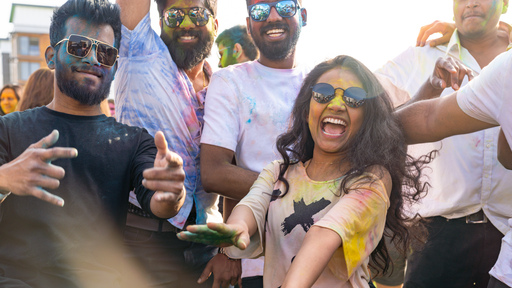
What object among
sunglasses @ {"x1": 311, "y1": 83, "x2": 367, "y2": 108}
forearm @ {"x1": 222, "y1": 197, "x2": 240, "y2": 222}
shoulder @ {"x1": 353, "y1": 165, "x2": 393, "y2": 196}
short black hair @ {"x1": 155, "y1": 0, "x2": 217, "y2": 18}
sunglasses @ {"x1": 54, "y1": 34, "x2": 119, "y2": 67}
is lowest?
forearm @ {"x1": 222, "y1": 197, "x2": 240, "y2": 222}

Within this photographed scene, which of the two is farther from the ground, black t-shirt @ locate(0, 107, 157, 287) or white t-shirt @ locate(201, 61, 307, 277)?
white t-shirt @ locate(201, 61, 307, 277)

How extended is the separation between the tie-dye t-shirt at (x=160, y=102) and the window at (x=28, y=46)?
121 feet

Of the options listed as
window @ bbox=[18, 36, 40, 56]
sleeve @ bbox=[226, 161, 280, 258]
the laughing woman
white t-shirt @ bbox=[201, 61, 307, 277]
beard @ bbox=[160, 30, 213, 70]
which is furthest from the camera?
window @ bbox=[18, 36, 40, 56]

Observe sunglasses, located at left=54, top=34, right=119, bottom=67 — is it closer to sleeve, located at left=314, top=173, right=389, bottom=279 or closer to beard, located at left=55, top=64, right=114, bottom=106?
beard, located at left=55, top=64, right=114, bottom=106

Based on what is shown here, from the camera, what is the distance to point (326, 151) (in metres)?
2.76

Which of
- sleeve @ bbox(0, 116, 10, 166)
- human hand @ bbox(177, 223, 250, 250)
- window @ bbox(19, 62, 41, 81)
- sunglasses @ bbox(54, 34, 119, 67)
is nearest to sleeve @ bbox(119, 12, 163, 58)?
sunglasses @ bbox(54, 34, 119, 67)

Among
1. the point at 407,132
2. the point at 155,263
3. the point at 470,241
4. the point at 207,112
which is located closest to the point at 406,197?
the point at 407,132

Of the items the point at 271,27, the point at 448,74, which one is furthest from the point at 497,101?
the point at 271,27

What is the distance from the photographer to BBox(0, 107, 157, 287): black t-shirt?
8.55ft

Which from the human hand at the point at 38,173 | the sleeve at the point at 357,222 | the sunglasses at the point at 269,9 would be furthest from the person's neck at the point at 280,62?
the human hand at the point at 38,173

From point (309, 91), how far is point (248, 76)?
774 millimetres

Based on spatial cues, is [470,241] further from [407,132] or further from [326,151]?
[326,151]

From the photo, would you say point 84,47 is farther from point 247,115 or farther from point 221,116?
point 247,115

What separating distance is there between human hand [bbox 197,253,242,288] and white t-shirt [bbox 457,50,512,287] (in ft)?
4.63
